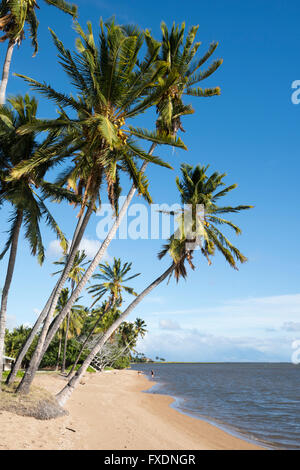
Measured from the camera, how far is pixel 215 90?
15438 millimetres

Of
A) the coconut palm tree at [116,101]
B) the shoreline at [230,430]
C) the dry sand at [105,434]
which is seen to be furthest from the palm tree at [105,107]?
the shoreline at [230,430]

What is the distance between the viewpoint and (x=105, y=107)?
12008 mm

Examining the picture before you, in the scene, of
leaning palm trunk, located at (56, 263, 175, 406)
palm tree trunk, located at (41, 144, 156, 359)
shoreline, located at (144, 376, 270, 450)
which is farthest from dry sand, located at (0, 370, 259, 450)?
palm tree trunk, located at (41, 144, 156, 359)

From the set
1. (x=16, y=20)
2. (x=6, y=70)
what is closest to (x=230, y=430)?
(x=6, y=70)

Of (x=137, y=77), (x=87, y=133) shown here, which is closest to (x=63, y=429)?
(x=87, y=133)

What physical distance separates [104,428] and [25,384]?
3.44 m

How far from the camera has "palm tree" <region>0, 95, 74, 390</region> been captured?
1327 cm

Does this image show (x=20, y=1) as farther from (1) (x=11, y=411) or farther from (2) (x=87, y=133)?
(1) (x=11, y=411)

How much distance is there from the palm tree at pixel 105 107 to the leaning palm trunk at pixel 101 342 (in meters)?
1.55

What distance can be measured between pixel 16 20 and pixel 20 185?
22.4 ft

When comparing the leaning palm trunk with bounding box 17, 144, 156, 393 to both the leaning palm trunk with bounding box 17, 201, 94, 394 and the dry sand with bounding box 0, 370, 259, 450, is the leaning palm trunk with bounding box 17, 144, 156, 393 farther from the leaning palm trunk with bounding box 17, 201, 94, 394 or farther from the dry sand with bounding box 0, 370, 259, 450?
the dry sand with bounding box 0, 370, 259, 450

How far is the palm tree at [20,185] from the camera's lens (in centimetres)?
1327

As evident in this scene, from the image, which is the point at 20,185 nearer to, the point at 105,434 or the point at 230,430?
the point at 105,434

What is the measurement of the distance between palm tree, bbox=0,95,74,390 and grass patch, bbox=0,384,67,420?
2.48m
